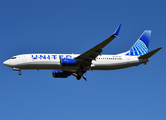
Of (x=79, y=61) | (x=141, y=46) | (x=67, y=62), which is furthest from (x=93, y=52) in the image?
(x=141, y=46)

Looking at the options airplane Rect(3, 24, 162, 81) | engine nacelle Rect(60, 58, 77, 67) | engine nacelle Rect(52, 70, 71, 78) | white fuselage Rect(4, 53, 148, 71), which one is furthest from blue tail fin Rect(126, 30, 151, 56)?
engine nacelle Rect(52, 70, 71, 78)

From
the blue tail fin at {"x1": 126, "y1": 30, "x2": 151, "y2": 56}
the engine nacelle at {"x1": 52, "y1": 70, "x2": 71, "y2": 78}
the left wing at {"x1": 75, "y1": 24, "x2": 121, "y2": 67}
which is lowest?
the engine nacelle at {"x1": 52, "y1": 70, "x2": 71, "y2": 78}

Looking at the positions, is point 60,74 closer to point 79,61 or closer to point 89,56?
point 79,61

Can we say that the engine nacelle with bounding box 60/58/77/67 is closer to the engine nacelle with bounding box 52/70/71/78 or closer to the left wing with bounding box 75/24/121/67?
the left wing with bounding box 75/24/121/67

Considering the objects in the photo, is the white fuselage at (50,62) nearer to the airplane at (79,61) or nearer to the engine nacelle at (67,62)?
the airplane at (79,61)

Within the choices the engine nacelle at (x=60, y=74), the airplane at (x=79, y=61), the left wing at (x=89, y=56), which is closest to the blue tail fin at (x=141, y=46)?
the airplane at (x=79, y=61)

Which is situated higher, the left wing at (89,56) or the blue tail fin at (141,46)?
the blue tail fin at (141,46)

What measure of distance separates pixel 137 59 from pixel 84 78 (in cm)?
994

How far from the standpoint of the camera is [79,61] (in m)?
47.9

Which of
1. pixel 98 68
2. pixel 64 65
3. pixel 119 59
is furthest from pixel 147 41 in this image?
pixel 64 65

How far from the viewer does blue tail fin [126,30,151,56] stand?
5418 centimetres

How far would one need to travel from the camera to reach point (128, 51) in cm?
5409

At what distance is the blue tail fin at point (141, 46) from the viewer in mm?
54181

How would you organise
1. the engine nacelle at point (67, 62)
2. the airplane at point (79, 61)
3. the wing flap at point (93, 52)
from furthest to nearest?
1. the airplane at point (79, 61)
2. the engine nacelle at point (67, 62)
3. the wing flap at point (93, 52)
